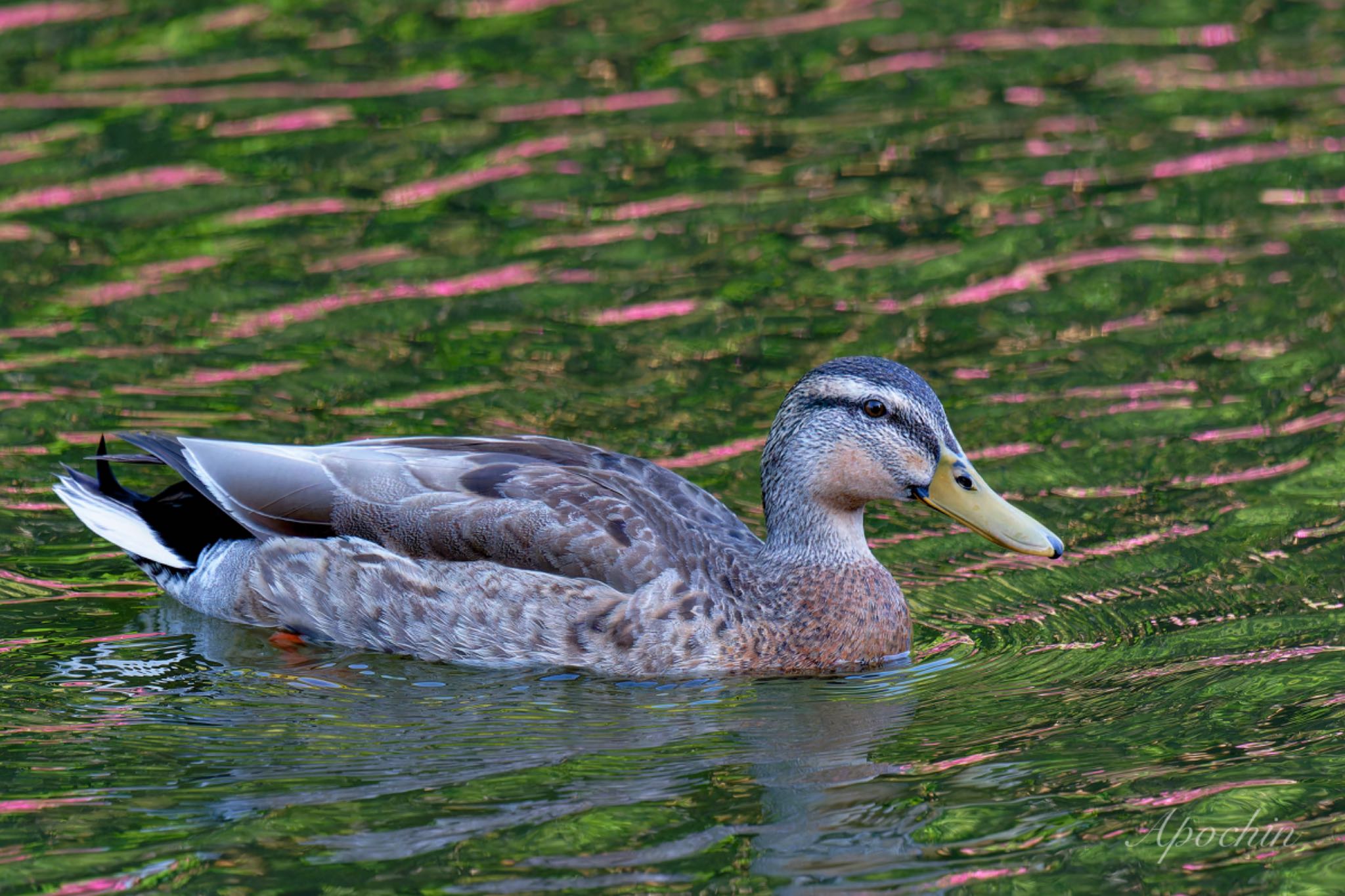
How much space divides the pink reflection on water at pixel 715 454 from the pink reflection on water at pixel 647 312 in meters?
1.74

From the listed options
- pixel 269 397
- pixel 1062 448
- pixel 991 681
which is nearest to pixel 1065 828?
pixel 991 681

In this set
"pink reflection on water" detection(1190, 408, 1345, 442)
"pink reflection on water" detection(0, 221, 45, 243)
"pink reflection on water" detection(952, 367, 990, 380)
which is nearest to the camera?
"pink reflection on water" detection(1190, 408, 1345, 442)

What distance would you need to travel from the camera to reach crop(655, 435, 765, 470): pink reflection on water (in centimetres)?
1101

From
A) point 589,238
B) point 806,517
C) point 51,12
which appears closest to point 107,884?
point 806,517

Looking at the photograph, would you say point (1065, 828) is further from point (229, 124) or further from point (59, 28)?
point (59, 28)

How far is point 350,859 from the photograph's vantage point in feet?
22.9

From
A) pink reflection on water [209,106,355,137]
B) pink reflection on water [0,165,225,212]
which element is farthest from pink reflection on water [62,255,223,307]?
pink reflection on water [209,106,355,137]

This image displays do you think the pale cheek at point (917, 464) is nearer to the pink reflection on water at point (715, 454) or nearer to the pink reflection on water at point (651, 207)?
the pink reflection on water at point (715, 454)

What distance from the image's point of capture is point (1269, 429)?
443 inches

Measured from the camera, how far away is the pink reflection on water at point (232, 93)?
611 inches

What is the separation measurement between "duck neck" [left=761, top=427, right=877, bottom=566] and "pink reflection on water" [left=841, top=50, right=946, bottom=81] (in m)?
7.79

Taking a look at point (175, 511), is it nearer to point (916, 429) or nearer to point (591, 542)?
point (591, 542)

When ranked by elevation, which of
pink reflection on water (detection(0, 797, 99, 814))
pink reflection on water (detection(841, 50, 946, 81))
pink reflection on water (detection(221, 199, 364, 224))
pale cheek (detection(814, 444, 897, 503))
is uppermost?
pink reflection on water (detection(841, 50, 946, 81))

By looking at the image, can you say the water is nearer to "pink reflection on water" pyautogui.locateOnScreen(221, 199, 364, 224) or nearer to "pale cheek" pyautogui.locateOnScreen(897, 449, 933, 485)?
"pink reflection on water" pyautogui.locateOnScreen(221, 199, 364, 224)
